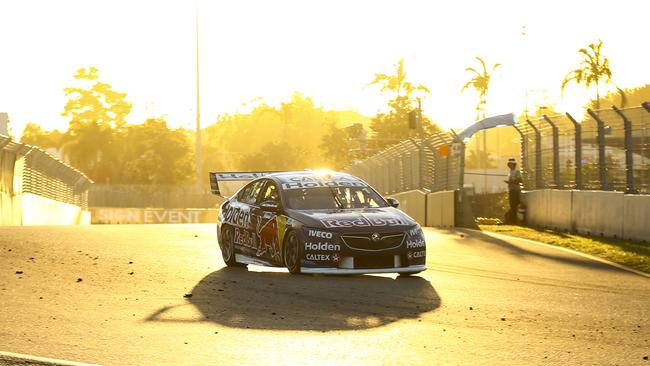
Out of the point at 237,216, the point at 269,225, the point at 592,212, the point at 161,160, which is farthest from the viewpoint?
the point at 161,160

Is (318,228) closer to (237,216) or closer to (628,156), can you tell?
(237,216)

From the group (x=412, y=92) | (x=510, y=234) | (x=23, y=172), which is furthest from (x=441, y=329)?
(x=412, y=92)

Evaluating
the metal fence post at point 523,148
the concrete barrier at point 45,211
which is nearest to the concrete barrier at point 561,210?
the metal fence post at point 523,148

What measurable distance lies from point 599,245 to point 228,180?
637cm

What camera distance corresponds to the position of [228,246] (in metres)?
16.8

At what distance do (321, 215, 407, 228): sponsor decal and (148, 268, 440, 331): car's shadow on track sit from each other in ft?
2.05

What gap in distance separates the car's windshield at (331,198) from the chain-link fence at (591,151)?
8.26 metres

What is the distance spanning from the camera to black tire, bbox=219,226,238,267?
1661cm

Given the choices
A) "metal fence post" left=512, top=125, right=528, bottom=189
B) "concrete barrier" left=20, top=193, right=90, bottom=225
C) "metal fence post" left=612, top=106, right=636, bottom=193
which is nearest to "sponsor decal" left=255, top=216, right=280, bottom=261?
"metal fence post" left=612, top=106, right=636, bottom=193

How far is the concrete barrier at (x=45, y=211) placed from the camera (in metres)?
36.7

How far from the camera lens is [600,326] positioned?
1091cm

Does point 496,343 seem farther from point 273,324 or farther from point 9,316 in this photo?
point 9,316

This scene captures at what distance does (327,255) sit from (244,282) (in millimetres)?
999

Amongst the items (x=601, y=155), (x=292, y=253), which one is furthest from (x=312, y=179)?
(x=601, y=155)
